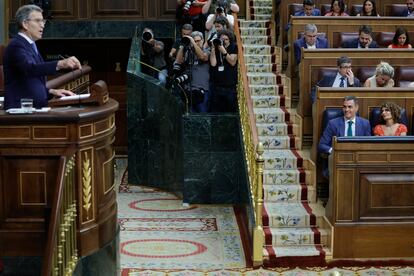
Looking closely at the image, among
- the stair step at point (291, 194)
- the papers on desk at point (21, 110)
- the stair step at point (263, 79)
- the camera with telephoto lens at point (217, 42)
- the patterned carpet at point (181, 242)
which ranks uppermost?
the camera with telephoto lens at point (217, 42)

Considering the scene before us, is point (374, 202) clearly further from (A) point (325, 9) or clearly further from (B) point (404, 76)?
(A) point (325, 9)

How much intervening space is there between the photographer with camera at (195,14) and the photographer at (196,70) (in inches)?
48.5

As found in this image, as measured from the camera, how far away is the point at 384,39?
871 cm

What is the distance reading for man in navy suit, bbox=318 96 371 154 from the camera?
6605mm

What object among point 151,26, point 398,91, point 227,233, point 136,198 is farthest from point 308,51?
point 151,26

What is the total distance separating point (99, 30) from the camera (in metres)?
11.0

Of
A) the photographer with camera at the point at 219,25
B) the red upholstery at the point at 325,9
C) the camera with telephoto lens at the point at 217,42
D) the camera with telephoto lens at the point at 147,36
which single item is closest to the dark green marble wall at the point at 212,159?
the camera with telephoto lens at the point at 217,42

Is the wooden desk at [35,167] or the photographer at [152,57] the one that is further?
the photographer at [152,57]

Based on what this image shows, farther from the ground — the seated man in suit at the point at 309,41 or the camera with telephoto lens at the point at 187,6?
the camera with telephoto lens at the point at 187,6

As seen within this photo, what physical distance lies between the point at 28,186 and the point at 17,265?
1.41 feet

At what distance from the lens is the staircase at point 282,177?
21.1 feet

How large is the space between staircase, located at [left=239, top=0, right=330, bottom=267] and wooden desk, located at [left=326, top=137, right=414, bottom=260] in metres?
0.23

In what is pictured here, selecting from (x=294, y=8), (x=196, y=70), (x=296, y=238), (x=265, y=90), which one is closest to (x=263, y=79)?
(x=265, y=90)

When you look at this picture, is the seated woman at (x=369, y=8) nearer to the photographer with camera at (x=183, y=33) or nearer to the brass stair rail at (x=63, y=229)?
the photographer with camera at (x=183, y=33)
